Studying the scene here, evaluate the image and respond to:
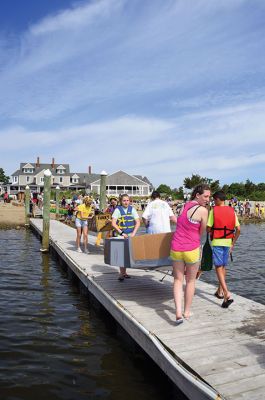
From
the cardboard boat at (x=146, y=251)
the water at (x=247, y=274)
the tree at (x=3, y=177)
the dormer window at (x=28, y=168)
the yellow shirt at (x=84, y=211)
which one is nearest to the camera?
the cardboard boat at (x=146, y=251)

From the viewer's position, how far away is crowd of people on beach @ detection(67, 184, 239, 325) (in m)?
5.02

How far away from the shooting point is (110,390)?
4.65 m

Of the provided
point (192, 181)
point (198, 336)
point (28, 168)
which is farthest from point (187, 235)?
point (28, 168)

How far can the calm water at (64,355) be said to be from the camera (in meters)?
4.64

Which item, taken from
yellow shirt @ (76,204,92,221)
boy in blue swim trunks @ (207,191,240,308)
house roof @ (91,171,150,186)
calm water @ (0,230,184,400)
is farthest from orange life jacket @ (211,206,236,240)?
house roof @ (91,171,150,186)

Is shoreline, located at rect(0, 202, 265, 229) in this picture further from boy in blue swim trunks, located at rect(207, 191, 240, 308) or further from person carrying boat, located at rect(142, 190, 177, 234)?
boy in blue swim trunks, located at rect(207, 191, 240, 308)

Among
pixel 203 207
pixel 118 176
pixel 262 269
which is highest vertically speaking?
pixel 118 176

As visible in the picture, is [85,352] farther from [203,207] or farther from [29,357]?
[203,207]

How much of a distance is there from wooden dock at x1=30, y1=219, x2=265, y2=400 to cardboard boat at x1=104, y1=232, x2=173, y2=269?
67 centimetres

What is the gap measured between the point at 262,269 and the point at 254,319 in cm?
797

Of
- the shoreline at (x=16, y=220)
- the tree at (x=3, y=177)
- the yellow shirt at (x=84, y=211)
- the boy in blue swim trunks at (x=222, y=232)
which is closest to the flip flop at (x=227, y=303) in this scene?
the boy in blue swim trunks at (x=222, y=232)

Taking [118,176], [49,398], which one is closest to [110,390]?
[49,398]

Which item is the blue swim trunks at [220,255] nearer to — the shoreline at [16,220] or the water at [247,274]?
the water at [247,274]

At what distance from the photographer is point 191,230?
5012 mm
